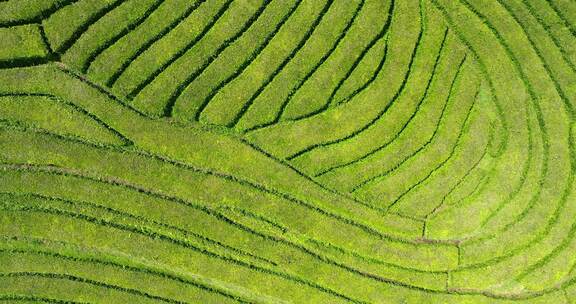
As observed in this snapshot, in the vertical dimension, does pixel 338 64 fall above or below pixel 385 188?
above

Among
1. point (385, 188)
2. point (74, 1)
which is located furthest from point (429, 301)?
point (74, 1)

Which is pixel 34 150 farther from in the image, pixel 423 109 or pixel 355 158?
pixel 423 109

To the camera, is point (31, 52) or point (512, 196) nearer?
point (31, 52)

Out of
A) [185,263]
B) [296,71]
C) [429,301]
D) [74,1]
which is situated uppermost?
[74,1]

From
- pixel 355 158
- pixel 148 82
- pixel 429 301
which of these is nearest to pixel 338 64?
pixel 355 158

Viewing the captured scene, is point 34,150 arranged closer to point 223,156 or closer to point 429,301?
point 223,156

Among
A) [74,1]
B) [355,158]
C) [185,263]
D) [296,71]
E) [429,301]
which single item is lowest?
[429,301]
